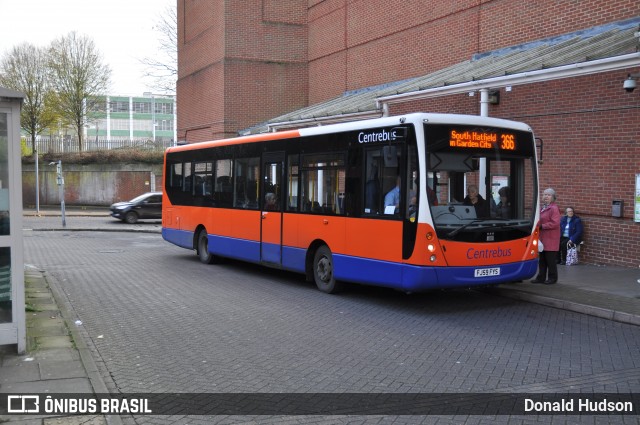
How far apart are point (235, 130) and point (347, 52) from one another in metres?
6.42

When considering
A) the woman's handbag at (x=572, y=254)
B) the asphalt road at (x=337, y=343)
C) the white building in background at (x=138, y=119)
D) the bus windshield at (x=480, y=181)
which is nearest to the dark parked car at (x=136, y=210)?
the asphalt road at (x=337, y=343)

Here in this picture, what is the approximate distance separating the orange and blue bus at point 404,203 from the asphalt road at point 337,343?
25.5 inches

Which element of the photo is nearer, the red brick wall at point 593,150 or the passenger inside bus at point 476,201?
the passenger inside bus at point 476,201

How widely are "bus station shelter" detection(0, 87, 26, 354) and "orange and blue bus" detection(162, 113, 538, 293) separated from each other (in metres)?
4.89

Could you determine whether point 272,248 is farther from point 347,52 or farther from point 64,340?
point 347,52

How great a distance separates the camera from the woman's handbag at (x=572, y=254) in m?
13.1

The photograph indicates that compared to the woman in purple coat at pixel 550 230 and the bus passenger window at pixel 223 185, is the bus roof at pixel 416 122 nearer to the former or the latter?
the woman in purple coat at pixel 550 230

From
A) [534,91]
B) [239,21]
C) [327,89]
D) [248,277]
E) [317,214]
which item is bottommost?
[248,277]

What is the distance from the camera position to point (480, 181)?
934 cm

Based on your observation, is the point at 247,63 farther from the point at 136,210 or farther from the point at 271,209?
the point at 271,209

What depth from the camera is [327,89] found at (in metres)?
28.3

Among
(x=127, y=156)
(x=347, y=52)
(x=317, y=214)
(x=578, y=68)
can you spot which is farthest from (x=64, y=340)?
(x=127, y=156)

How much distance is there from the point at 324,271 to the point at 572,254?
581 centimetres

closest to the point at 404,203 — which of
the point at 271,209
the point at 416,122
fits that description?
the point at 416,122
